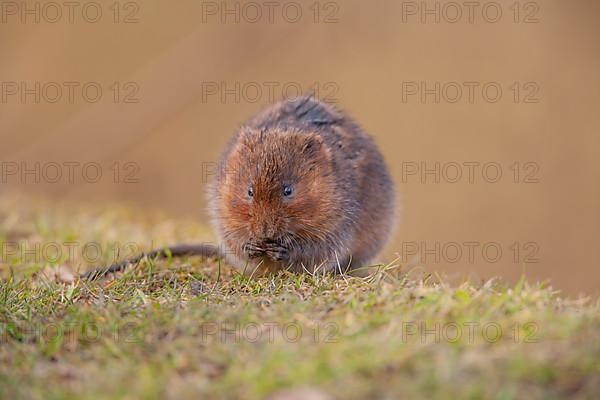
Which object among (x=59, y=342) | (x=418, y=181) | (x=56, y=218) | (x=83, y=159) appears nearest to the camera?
(x=59, y=342)

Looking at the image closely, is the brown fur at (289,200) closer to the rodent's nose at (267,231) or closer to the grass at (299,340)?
the rodent's nose at (267,231)

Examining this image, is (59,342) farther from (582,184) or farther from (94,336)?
(582,184)

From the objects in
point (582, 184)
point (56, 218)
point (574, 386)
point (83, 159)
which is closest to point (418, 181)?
point (582, 184)

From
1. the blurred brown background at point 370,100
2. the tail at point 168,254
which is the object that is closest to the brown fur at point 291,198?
the tail at point 168,254

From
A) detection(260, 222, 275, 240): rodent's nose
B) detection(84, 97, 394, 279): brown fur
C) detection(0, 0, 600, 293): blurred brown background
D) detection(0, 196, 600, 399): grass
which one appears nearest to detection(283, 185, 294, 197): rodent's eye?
detection(84, 97, 394, 279): brown fur

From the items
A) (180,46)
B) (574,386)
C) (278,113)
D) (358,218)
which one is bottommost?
(574,386)

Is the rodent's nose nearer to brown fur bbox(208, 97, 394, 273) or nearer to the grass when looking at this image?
brown fur bbox(208, 97, 394, 273)

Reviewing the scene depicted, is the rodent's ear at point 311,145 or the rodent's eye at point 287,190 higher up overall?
the rodent's ear at point 311,145
